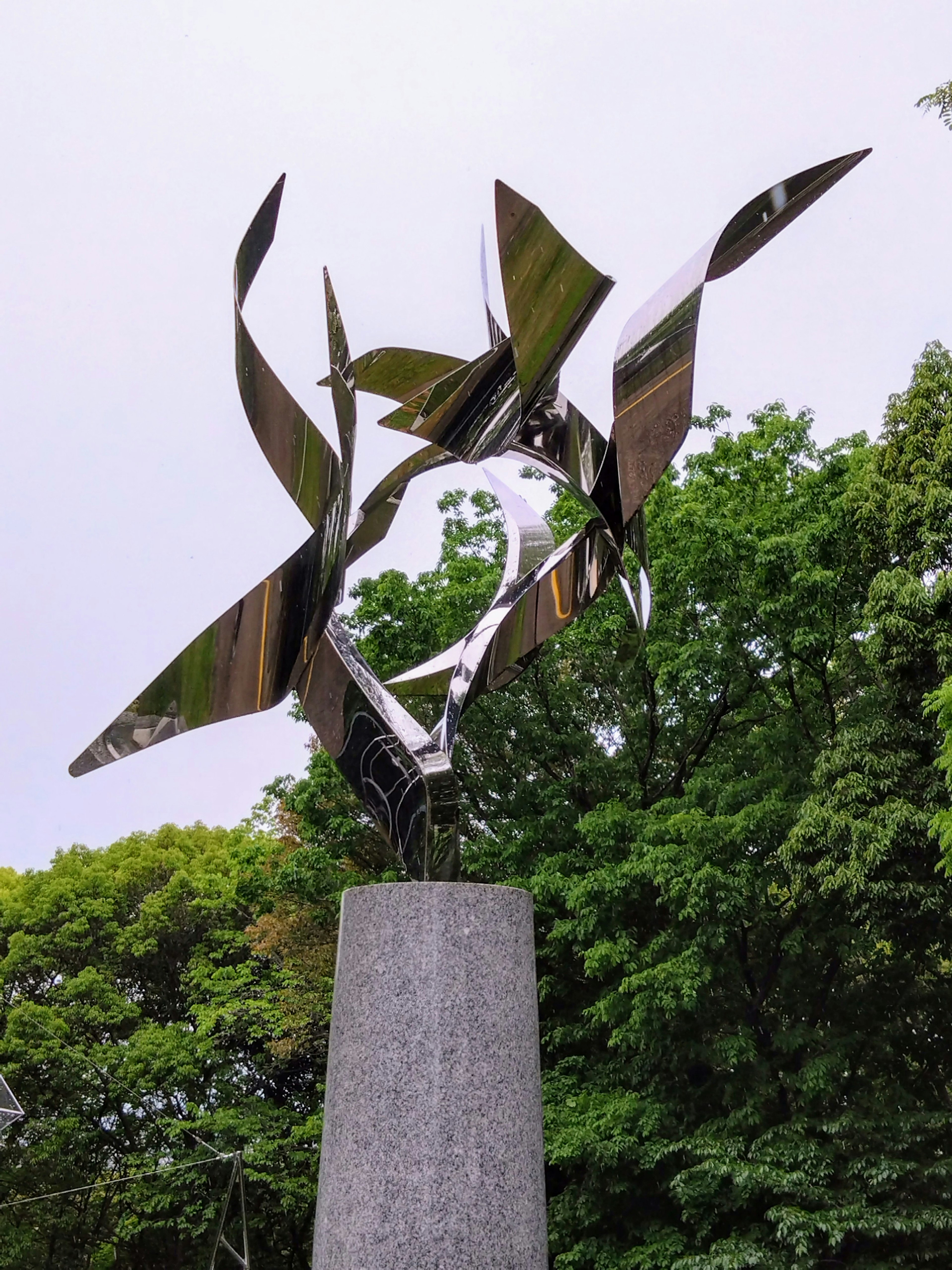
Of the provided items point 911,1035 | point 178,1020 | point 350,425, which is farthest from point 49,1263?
point 350,425

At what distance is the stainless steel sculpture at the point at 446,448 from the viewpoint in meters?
6.36

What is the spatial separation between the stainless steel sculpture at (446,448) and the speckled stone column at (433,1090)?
0.68 metres

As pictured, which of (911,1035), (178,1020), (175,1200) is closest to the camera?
(911,1035)

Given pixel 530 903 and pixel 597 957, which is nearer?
pixel 530 903

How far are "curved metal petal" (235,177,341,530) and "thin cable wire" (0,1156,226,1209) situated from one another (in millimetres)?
12552

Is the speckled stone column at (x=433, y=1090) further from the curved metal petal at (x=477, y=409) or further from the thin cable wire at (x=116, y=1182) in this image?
the thin cable wire at (x=116, y=1182)

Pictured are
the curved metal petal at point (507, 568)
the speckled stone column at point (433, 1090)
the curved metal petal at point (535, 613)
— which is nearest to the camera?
the speckled stone column at point (433, 1090)

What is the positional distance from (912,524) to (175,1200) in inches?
606

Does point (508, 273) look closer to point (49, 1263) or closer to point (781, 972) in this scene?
point (781, 972)

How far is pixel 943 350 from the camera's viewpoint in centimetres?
1373

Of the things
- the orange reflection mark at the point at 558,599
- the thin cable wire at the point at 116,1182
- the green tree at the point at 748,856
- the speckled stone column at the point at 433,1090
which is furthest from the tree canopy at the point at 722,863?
the speckled stone column at the point at 433,1090

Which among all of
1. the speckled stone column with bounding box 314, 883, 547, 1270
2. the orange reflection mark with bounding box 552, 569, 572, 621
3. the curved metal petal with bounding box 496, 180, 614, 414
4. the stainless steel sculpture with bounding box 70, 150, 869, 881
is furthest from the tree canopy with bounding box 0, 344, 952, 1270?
the speckled stone column with bounding box 314, 883, 547, 1270

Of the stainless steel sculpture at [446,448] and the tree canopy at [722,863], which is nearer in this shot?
the stainless steel sculpture at [446,448]

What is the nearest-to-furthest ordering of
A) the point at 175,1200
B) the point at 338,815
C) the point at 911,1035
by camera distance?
the point at 911,1035, the point at 338,815, the point at 175,1200
